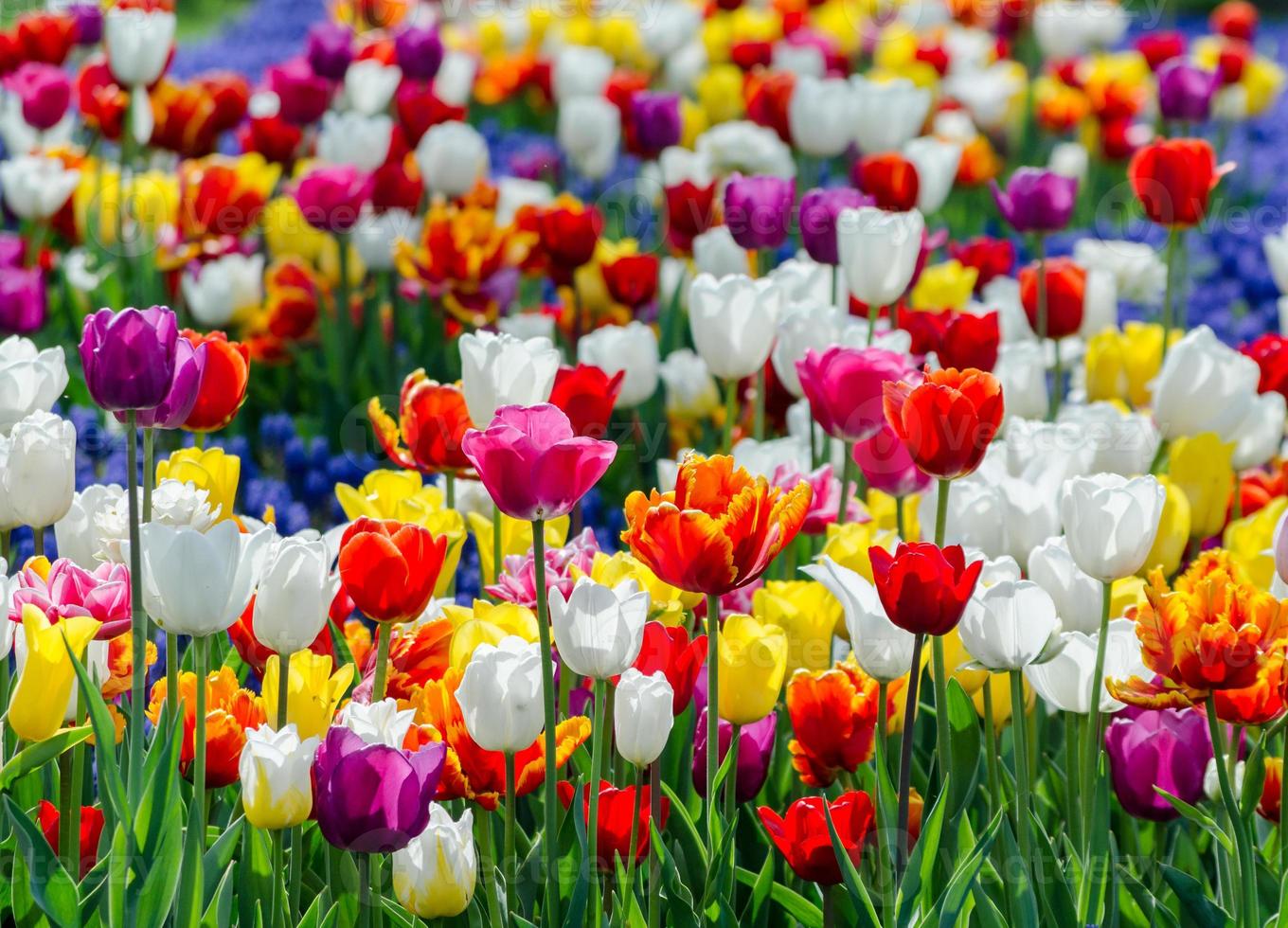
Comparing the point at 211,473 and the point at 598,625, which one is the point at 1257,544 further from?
the point at 211,473

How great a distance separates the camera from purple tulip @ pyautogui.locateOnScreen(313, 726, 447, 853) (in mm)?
1429

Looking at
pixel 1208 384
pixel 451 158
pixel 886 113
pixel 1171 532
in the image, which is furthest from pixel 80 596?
pixel 886 113

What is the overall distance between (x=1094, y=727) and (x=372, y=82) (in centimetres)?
351

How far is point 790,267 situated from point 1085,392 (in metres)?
0.69

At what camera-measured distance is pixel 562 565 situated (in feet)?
6.06

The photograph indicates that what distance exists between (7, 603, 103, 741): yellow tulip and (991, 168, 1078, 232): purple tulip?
204 centimetres

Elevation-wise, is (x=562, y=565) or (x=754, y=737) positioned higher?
(x=562, y=565)

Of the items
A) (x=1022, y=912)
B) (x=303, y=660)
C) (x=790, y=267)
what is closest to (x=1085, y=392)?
(x=790, y=267)

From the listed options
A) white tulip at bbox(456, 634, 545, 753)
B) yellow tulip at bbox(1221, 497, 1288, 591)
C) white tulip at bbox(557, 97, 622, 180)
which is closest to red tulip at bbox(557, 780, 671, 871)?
white tulip at bbox(456, 634, 545, 753)

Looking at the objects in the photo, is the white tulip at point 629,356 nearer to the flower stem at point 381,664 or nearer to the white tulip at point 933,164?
the white tulip at point 933,164

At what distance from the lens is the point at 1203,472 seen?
8.34 feet

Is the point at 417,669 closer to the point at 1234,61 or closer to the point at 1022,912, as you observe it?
the point at 1022,912

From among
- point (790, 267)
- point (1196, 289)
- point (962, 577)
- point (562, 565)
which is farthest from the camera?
point (1196, 289)

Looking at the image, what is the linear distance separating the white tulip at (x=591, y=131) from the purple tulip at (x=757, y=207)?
1.49 metres
